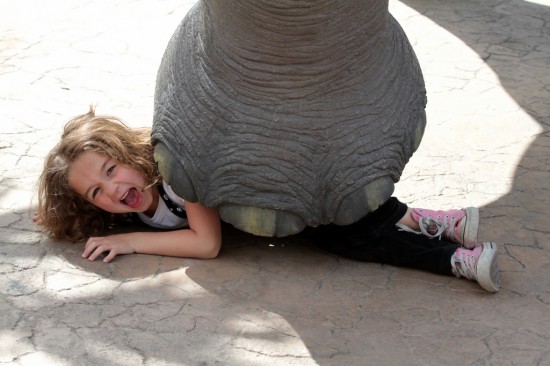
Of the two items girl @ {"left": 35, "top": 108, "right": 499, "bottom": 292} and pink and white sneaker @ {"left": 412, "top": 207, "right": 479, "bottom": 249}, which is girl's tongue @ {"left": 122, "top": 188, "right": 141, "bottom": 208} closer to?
girl @ {"left": 35, "top": 108, "right": 499, "bottom": 292}

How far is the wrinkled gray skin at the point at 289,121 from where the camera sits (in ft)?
10.6

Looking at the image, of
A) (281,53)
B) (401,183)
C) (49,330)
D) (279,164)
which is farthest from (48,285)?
(401,183)

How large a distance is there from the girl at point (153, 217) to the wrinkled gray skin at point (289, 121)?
26 centimetres

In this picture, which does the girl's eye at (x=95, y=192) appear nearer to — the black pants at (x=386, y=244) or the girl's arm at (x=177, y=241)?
the girl's arm at (x=177, y=241)

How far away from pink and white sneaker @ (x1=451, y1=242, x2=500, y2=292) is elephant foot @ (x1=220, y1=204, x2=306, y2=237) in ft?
1.92

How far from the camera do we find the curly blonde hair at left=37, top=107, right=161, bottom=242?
12.0 ft

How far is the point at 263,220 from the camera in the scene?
3.35m

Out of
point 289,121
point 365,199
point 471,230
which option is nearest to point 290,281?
point 365,199

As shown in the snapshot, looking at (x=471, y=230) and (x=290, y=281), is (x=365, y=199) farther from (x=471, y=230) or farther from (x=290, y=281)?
(x=471, y=230)

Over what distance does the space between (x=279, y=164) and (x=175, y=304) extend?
0.59m

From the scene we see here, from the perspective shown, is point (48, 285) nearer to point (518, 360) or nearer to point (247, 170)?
point (247, 170)

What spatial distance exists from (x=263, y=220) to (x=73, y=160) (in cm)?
79

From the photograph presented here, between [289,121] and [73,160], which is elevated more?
[289,121]

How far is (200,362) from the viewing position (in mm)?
3045
